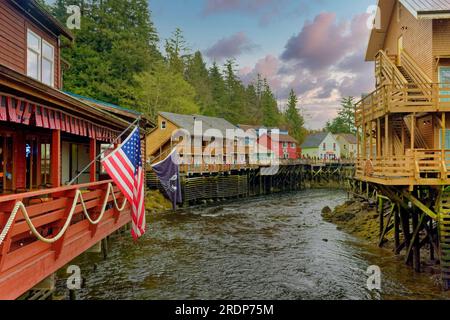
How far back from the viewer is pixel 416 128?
1510cm

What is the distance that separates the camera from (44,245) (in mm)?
6023

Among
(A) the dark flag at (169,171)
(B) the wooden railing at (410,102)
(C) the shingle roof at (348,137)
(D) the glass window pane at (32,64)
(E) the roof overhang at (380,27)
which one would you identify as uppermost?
(E) the roof overhang at (380,27)

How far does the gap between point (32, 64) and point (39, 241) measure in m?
7.74

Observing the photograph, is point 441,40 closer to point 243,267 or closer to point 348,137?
point 243,267

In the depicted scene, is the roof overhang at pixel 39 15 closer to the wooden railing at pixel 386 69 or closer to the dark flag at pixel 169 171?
the dark flag at pixel 169 171

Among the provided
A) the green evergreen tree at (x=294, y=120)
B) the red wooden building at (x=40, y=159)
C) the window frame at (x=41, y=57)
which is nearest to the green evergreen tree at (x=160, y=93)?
the red wooden building at (x=40, y=159)

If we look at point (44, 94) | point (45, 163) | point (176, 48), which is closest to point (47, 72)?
point (45, 163)

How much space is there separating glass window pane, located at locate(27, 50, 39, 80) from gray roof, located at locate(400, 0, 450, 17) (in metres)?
14.5

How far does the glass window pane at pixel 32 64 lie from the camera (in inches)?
429

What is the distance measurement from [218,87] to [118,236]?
202 ft

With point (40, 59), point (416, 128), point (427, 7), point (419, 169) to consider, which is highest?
point (427, 7)

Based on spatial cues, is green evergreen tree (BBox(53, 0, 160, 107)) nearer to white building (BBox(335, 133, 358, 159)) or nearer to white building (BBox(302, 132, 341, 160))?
white building (BBox(302, 132, 341, 160))

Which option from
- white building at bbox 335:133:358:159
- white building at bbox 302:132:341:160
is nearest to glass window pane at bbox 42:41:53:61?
white building at bbox 302:132:341:160

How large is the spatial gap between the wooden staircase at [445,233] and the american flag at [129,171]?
915 centimetres
